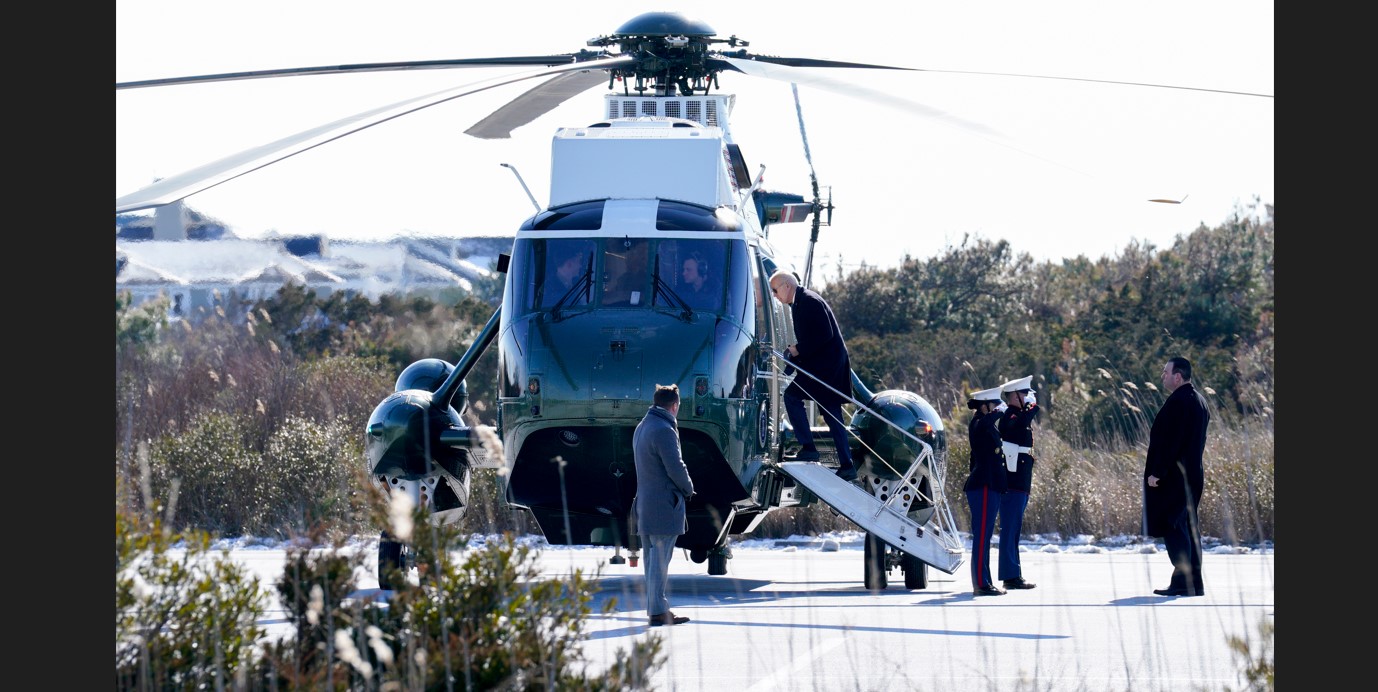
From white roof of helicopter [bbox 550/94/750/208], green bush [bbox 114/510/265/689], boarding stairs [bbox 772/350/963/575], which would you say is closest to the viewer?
green bush [bbox 114/510/265/689]

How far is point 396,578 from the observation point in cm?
702

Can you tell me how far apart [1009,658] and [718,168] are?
5584 mm

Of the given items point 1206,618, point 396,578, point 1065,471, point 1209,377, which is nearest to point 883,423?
point 1206,618

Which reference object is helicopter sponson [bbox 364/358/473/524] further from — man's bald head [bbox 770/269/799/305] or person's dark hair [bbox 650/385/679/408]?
person's dark hair [bbox 650/385/679/408]

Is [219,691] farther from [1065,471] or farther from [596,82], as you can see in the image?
[1065,471]

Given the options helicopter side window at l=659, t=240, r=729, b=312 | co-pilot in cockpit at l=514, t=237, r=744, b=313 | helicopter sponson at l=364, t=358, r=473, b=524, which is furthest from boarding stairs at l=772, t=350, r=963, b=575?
helicopter sponson at l=364, t=358, r=473, b=524

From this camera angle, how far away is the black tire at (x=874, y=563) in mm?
14297

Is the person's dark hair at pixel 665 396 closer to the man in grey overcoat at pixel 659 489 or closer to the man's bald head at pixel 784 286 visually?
the man in grey overcoat at pixel 659 489

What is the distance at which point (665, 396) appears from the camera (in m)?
11.3

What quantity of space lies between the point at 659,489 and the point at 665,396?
24.2 inches

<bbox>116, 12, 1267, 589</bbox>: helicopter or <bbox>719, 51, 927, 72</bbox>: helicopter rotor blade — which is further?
<bbox>719, 51, 927, 72</bbox>: helicopter rotor blade

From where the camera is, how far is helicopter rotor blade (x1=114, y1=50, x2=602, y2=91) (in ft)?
39.9

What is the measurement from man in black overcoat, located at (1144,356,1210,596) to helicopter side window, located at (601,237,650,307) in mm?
4120

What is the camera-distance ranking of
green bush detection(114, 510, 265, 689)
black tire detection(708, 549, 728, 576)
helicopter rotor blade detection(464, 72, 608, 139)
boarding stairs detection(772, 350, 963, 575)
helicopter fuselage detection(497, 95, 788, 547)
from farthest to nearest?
black tire detection(708, 549, 728, 576) < helicopter rotor blade detection(464, 72, 608, 139) < boarding stairs detection(772, 350, 963, 575) < helicopter fuselage detection(497, 95, 788, 547) < green bush detection(114, 510, 265, 689)
